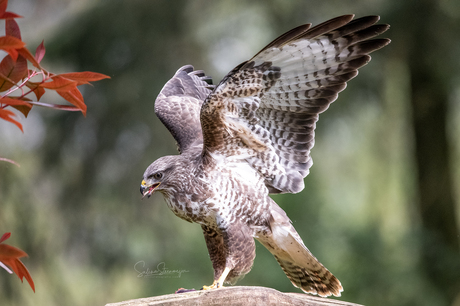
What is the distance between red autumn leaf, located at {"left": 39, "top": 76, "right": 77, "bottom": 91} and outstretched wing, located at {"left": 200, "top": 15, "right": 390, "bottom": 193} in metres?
1.28

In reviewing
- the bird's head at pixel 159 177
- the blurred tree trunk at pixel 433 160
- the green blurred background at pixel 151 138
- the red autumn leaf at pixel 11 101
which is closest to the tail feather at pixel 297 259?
the bird's head at pixel 159 177

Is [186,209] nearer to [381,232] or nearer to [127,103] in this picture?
[127,103]

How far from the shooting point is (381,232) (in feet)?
21.2

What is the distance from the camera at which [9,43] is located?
113 cm

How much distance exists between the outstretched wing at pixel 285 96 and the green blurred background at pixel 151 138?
271cm

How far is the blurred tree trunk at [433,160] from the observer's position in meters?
5.55

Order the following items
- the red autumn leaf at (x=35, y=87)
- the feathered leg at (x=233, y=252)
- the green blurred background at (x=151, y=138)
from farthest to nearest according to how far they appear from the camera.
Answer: the green blurred background at (x=151, y=138) → the feathered leg at (x=233, y=252) → the red autumn leaf at (x=35, y=87)

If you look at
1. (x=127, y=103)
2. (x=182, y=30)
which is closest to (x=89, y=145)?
(x=127, y=103)

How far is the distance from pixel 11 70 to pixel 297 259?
2481 millimetres

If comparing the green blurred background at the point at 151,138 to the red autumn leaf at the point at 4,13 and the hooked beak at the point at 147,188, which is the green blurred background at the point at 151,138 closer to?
the hooked beak at the point at 147,188

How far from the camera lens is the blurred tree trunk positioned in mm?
5555

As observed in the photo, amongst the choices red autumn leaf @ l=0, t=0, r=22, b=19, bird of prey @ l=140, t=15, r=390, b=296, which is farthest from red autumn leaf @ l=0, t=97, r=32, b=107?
bird of prey @ l=140, t=15, r=390, b=296

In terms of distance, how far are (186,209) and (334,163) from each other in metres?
5.55

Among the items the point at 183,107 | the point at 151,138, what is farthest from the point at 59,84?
the point at 151,138
